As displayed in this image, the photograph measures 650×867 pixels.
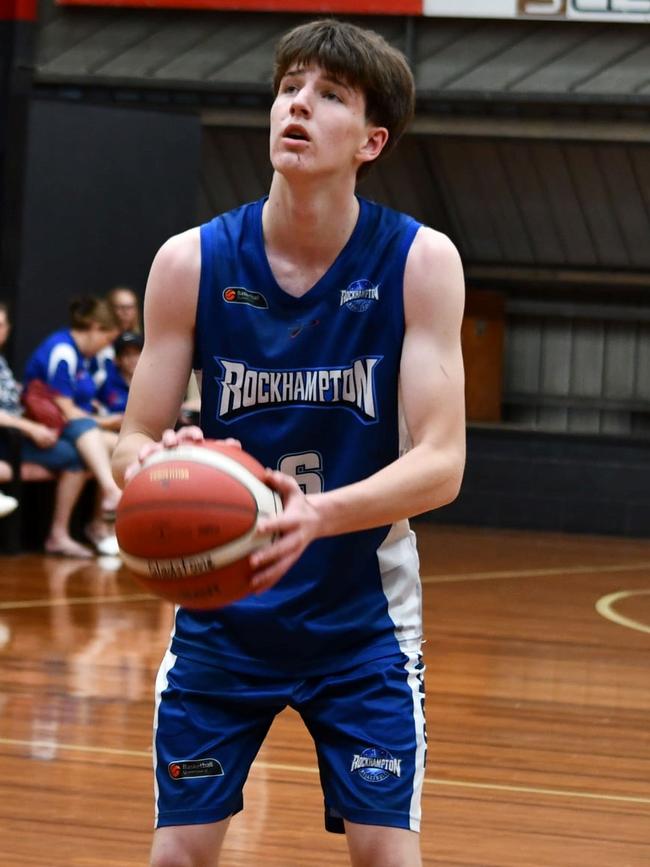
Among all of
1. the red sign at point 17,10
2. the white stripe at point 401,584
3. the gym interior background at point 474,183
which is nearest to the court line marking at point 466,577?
the gym interior background at point 474,183

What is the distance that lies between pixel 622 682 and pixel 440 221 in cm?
615

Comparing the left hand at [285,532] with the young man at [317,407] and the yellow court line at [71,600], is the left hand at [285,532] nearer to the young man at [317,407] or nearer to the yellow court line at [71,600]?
the young man at [317,407]

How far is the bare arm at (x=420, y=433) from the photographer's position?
1.96m

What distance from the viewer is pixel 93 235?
937 cm

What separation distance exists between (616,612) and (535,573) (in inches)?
49.4

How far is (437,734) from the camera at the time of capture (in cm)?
475

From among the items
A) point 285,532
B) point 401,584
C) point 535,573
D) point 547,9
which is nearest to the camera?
point 285,532

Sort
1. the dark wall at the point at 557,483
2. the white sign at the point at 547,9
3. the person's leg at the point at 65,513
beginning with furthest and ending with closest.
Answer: the dark wall at the point at 557,483 < the white sign at the point at 547,9 < the person's leg at the point at 65,513

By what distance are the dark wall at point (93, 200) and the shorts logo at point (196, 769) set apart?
694cm

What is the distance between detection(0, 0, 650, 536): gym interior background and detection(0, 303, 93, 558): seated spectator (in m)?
0.85

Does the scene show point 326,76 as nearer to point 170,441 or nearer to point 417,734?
point 170,441

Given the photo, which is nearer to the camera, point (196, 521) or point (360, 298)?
point (196, 521)

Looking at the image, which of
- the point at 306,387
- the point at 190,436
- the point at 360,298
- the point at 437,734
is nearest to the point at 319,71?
the point at 360,298

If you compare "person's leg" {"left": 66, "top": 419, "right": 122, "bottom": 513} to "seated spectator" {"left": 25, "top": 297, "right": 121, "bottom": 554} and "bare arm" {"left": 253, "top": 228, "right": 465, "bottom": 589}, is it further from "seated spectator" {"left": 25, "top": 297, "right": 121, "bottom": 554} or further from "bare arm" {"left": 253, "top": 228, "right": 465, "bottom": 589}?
"bare arm" {"left": 253, "top": 228, "right": 465, "bottom": 589}
